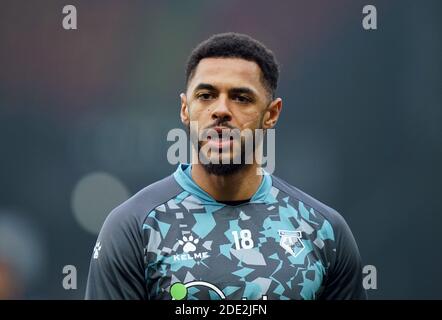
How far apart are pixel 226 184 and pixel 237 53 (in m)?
0.67

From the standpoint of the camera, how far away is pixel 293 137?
6.07 meters

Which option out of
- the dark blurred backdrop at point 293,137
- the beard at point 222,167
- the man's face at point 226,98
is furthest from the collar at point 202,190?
the dark blurred backdrop at point 293,137

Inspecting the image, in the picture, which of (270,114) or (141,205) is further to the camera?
(270,114)

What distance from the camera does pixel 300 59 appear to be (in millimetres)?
6227

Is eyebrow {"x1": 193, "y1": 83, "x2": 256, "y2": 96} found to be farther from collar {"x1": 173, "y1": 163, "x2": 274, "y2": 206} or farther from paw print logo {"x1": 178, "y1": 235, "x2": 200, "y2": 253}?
paw print logo {"x1": 178, "y1": 235, "x2": 200, "y2": 253}

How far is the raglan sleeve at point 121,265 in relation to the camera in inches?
122

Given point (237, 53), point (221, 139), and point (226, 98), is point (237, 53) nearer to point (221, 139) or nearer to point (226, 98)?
point (226, 98)

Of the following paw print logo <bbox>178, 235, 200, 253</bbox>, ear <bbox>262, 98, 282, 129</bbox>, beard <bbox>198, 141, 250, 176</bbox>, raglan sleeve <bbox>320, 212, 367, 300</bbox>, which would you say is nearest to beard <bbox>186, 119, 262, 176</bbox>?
beard <bbox>198, 141, 250, 176</bbox>

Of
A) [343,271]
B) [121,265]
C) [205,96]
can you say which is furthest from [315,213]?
[121,265]
